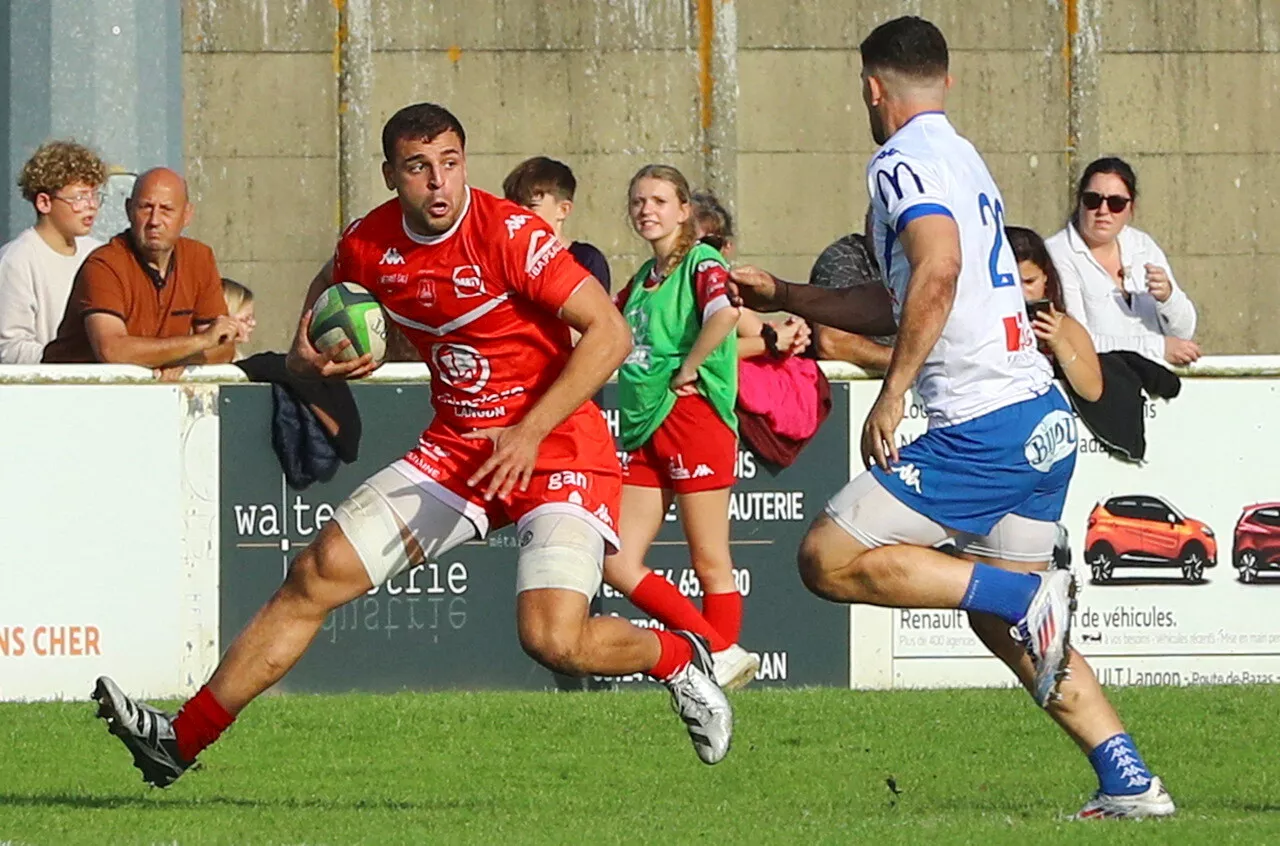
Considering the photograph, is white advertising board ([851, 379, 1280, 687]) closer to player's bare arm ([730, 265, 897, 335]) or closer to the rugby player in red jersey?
player's bare arm ([730, 265, 897, 335])

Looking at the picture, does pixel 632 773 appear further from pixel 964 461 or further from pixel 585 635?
pixel 964 461

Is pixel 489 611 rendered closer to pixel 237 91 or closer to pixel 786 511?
pixel 786 511

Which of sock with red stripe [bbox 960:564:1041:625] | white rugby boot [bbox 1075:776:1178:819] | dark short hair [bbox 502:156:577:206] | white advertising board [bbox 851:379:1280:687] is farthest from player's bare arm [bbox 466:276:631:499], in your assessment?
white advertising board [bbox 851:379:1280:687]

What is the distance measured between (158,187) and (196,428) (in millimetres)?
1155

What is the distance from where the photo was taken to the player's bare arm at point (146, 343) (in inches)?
442

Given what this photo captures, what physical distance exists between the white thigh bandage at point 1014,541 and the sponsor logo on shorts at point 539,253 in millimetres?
1585

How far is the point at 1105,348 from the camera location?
38.8ft

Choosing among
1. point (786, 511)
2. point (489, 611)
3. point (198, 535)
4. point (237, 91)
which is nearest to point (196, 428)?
point (198, 535)

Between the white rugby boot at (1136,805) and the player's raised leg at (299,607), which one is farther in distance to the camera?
the player's raised leg at (299,607)

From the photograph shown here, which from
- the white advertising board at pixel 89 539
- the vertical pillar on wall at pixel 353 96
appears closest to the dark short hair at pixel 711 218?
the white advertising board at pixel 89 539

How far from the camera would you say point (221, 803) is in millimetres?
8031

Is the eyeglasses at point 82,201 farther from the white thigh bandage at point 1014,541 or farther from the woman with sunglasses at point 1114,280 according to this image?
the white thigh bandage at point 1014,541

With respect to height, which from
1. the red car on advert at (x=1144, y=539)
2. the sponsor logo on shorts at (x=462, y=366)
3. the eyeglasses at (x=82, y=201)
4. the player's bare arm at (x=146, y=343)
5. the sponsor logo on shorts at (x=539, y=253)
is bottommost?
the red car on advert at (x=1144, y=539)

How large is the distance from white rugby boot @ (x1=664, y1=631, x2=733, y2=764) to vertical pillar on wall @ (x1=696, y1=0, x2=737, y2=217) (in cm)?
889
